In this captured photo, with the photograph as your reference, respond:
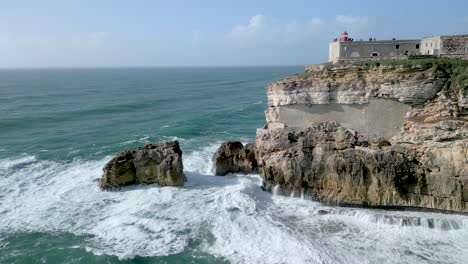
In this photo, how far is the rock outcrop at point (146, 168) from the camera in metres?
18.9

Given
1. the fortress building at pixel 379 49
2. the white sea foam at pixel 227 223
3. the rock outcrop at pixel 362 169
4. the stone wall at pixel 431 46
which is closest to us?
the white sea foam at pixel 227 223

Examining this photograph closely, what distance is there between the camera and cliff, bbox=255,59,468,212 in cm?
1553

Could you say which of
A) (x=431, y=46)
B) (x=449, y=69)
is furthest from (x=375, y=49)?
(x=449, y=69)

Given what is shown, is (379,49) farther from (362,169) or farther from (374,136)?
(362,169)

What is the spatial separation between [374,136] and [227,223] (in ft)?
25.2

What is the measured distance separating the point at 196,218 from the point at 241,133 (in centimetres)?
1556

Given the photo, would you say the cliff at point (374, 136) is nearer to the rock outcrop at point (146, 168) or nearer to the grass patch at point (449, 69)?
the grass patch at point (449, 69)

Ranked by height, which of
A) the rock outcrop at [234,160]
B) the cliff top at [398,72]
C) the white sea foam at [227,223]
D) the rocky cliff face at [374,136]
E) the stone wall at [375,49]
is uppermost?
the stone wall at [375,49]

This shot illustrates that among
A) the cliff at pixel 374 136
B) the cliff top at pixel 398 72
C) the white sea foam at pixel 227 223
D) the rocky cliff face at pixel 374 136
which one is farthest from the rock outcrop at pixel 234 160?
the cliff top at pixel 398 72

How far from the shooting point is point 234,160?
2102 centimetres

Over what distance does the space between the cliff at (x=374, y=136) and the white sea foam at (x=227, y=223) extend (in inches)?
35.2

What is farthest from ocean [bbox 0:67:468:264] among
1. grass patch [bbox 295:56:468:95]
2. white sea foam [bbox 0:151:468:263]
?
grass patch [bbox 295:56:468:95]

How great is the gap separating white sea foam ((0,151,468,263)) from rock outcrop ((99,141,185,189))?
1.47ft

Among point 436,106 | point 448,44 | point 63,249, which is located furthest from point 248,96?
point 63,249
